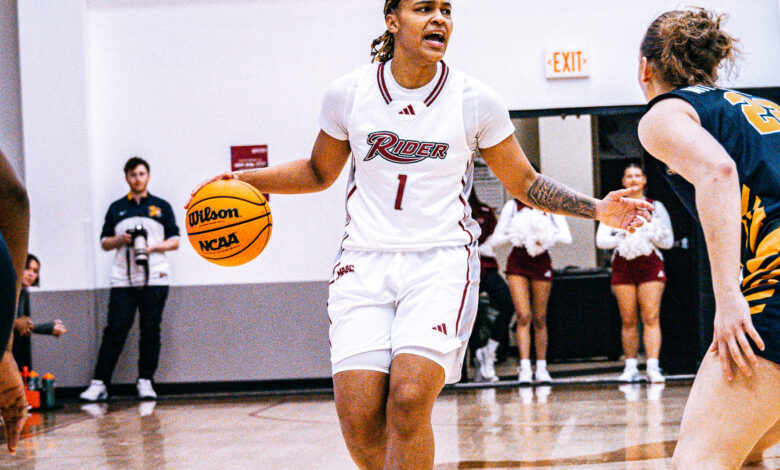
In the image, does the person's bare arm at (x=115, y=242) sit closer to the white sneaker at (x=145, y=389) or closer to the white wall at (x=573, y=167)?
the white sneaker at (x=145, y=389)

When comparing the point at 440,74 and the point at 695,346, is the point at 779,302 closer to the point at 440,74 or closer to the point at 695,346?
the point at 440,74

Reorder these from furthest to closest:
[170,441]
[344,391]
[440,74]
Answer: [170,441] → [440,74] → [344,391]

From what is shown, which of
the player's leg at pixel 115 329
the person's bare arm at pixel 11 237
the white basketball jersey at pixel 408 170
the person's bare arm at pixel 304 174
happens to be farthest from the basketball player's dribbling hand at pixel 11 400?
the player's leg at pixel 115 329

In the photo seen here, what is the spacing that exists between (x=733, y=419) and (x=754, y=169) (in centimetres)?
64

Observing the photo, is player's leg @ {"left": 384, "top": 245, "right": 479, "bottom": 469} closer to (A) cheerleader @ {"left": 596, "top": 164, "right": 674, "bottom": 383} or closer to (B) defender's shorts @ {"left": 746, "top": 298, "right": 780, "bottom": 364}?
(B) defender's shorts @ {"left": 746, "top": 298, "right": 780, "bottom": 364}

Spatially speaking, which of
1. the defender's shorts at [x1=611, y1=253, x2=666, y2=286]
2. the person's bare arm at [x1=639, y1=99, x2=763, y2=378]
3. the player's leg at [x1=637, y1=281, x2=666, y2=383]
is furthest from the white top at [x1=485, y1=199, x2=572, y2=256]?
the person's bare arm at [x1=639, y1=99, x2=763, y2=378]

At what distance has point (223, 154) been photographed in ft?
27.7

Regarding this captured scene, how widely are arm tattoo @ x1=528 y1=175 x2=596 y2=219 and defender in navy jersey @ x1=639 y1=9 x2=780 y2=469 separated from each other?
0.78m

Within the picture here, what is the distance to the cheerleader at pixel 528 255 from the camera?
7.97 meters

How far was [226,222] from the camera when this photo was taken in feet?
11.0

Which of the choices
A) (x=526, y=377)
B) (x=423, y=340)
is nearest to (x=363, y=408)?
(x=423, y=340)

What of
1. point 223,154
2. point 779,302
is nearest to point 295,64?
point 223,154

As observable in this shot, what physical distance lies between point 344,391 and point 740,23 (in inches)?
268

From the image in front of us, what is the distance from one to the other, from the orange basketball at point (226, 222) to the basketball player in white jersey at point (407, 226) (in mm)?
388
